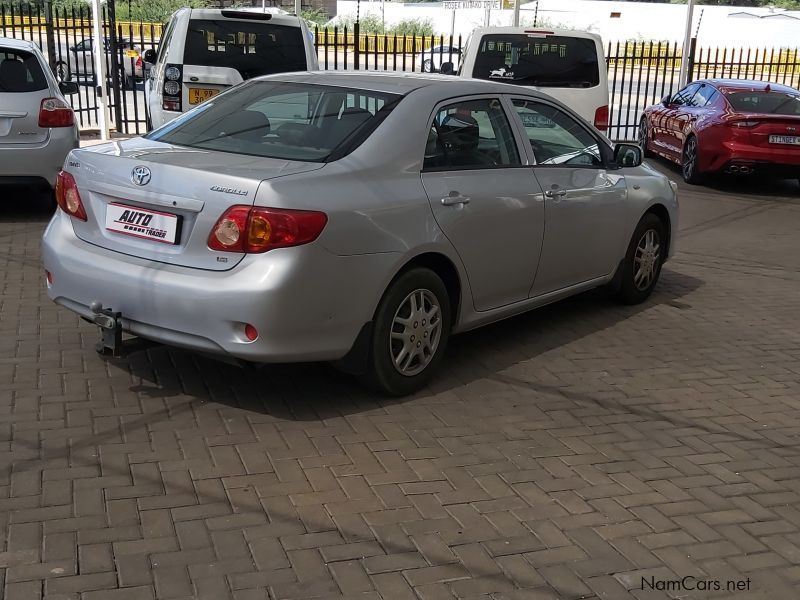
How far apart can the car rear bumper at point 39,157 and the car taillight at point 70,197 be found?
13.6 feet

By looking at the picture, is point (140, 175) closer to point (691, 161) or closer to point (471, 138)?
point (471, 138)

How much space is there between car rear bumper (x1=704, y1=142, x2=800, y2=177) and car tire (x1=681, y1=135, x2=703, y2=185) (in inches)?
24.3

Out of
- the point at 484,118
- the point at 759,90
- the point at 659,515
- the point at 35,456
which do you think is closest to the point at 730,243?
the point at 759,90

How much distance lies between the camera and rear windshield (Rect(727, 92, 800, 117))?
512 inches

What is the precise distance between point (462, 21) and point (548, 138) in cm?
5903

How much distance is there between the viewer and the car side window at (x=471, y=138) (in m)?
5.23

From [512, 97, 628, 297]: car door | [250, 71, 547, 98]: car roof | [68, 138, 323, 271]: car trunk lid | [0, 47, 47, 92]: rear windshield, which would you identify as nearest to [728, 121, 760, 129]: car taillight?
[512, 97, 628, 297]: car door

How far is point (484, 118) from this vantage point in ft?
18.5

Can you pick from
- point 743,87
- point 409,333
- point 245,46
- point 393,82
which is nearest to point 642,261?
point 393,82

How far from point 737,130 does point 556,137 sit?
7.43 meters

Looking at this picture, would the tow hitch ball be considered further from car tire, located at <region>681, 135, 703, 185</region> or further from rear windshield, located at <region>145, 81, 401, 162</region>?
car tire, located at <region>681, 135, 703, 185</region>

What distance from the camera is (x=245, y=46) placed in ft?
35.6

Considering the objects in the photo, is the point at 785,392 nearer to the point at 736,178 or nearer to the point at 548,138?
the point at 548,138

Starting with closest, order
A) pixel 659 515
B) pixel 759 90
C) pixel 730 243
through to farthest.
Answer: pixel 659 515 < pixel 730 243 < pixel 759 90
